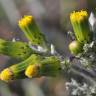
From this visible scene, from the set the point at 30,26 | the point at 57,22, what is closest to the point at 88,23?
the point at 30,26

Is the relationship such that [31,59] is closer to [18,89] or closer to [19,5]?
[18,89]

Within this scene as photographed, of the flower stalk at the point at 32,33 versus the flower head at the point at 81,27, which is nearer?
the flower head at the point at 81,27

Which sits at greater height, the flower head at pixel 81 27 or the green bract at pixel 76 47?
the flower head at pixel 81 27

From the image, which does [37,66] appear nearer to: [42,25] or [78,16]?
[78,16]

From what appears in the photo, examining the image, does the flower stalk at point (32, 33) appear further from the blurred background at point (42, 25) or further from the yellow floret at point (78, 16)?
the blurred background at point (42, 25)

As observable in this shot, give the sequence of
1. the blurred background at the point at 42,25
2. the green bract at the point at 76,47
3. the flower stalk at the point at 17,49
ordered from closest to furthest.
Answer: the green bract at the point at 76,47 → the flower stalk at the point at 17,49 → the blurred background at the point at 42,25

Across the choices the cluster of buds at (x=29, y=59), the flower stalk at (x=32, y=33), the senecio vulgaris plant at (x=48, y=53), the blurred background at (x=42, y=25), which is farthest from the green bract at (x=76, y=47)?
the blurred background at (x=42, y=25)
